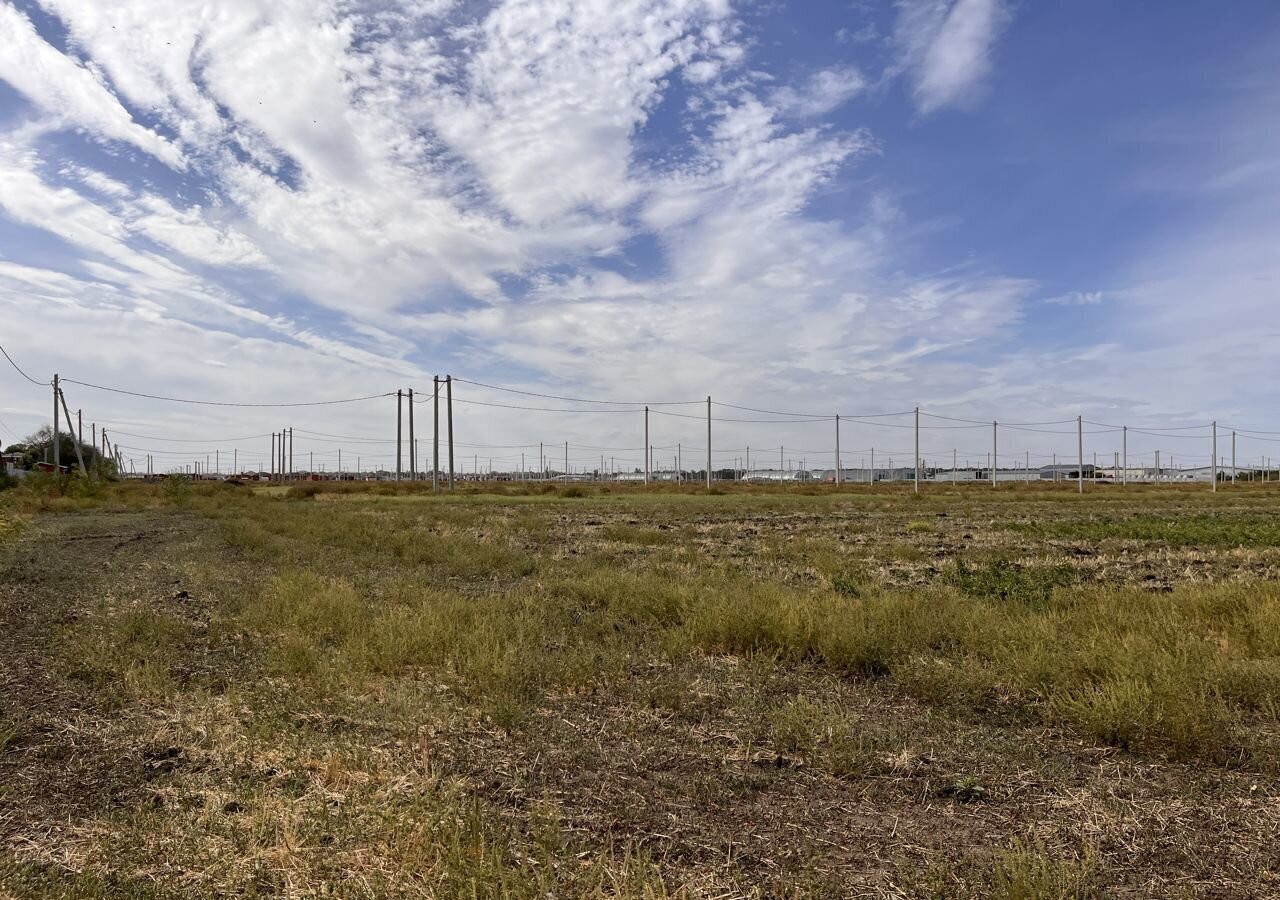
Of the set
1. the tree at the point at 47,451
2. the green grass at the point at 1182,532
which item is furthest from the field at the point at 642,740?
the tree at the point at 47,451

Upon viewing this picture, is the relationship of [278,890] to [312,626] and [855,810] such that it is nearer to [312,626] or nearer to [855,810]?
[855,810]

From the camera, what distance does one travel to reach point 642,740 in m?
5.31

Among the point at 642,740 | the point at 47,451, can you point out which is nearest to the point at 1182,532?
the point at 642,740

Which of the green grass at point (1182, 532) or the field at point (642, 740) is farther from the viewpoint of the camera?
the green grass at point (1182, 532)

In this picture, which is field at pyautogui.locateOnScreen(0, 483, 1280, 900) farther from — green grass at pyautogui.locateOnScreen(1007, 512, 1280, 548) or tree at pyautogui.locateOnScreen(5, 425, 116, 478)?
tree at pyautogui.locateOnScreen(5, 425, 116, 478)

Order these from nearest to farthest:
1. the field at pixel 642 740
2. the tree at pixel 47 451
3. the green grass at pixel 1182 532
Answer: the field at pixel 642 740, the green grass at pixel 1182 532, the tree at pixel 47 451

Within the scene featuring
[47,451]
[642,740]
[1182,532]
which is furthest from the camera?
[47,451]

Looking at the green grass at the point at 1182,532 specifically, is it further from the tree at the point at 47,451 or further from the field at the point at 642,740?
the tree at the point at 47,451

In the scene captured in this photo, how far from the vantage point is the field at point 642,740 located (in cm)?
351

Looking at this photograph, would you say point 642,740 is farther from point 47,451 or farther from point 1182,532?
point 47,451

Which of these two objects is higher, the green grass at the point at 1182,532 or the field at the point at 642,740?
the field at the point at 642,740

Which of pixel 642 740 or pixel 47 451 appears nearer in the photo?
pixel 642 740

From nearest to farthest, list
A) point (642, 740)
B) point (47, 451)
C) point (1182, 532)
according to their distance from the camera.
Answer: point (642, 740) → point (1182, 532) → point (47, 451)

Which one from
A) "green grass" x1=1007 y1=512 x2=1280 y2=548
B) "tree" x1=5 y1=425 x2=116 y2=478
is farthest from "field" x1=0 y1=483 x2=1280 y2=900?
"tree" x1=5 y1=425 x2=116 y2=478
